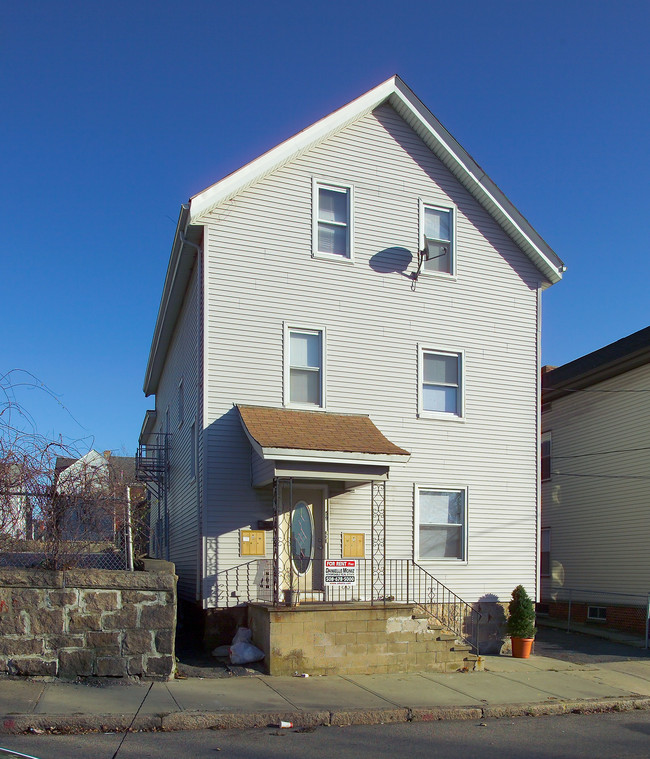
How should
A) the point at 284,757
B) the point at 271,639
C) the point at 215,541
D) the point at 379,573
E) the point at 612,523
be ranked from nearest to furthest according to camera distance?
the point at 284,757
the point at 271,639
the point at 215,541
the point at 379,573
the point at 612,523

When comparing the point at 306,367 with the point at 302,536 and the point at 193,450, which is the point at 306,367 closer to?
the point at 193,450

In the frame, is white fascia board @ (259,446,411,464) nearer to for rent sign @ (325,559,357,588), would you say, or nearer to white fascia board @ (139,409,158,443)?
for rent sign @ (325,559,357,588)

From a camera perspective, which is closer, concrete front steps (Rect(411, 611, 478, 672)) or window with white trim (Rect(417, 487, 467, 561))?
concrete front steps (Rect(411, 611, 478, 672))

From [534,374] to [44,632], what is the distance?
36.7 ft

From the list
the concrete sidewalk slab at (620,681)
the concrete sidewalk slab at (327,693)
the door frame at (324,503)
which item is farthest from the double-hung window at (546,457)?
the concrete sidewalk slab at (327,693)

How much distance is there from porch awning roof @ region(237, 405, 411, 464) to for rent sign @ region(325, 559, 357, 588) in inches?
66.8

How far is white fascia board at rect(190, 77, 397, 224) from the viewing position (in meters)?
14.9

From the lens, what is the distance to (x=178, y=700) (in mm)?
10023

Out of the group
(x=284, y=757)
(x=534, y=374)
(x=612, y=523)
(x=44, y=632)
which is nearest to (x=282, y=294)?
(x=534, y=374)

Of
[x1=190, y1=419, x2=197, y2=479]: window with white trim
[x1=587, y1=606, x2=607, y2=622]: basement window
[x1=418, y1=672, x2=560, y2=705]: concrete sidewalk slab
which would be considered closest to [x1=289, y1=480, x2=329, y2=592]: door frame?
[x1=190, y1=419, x2=197, y2=479]: window with white trim

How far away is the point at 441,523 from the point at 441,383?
2829 millimetres

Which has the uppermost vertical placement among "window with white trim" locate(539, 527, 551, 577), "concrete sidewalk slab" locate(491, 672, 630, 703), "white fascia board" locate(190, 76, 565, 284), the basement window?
"white fascia board" locate(190, 76, 565, 284)

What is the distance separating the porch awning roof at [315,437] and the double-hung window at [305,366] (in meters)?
0.36

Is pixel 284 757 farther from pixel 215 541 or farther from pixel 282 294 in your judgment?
pixel 282 294
